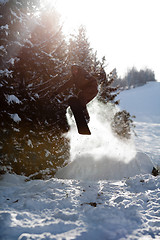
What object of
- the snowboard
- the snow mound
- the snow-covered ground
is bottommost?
the snow-covered ground

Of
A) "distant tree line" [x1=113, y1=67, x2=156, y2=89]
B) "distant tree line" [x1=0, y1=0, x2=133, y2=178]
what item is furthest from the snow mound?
"distant tree line" [x1=113, y1=67, x2=156, y2=89]

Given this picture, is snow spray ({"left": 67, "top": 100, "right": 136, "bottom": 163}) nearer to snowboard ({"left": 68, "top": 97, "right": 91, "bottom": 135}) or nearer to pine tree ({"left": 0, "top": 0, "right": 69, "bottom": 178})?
pine tree ({"left": 0, "top": 0, "right": 69, "bottom": 178})

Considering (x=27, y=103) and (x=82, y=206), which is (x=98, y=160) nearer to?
(x=82, y=206)

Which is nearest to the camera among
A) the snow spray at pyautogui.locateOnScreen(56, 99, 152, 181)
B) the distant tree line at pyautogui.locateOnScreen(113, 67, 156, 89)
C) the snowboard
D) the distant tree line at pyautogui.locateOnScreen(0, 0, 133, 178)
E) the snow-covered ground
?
the snow-covered ground

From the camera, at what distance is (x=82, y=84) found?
4883mm

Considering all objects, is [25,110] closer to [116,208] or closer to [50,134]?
[50,134]

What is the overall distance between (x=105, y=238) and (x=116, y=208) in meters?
1.18

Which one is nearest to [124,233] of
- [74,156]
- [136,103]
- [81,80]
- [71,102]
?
[71,102]

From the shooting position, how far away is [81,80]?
482 cm

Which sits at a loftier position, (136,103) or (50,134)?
(136,103)

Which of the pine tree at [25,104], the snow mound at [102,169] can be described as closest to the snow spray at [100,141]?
the snow mound at [102,169]

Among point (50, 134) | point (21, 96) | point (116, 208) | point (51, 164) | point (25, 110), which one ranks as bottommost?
point (116, 208)

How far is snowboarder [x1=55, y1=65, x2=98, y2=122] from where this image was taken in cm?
474

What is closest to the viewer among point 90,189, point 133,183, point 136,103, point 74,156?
point 90,189
